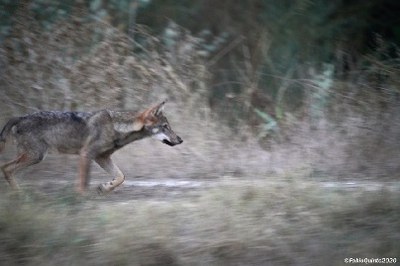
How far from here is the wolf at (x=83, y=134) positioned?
9930mm

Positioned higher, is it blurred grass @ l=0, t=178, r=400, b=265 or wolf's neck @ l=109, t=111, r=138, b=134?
wolf's neck @ l=109, t=111, r=138, b=134

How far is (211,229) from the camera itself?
7770mm

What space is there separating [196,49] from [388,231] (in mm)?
7592

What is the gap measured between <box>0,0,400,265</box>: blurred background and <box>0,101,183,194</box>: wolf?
430 mm

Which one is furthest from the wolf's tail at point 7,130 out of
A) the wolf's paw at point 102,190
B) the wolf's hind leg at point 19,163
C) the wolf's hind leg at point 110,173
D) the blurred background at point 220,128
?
the wolf's paw at point 102,190

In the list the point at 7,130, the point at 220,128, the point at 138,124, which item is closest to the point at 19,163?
the point at 7,130

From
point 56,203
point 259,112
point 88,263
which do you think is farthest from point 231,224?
point 259,112

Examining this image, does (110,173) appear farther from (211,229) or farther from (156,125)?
(211,229)

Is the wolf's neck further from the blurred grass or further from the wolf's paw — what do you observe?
the blurred grass

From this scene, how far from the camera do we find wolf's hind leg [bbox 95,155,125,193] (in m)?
9.89

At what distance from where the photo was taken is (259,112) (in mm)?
13406

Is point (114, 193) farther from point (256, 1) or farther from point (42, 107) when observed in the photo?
point (256, 1)

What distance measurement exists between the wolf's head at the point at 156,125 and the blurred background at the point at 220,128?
0.65m

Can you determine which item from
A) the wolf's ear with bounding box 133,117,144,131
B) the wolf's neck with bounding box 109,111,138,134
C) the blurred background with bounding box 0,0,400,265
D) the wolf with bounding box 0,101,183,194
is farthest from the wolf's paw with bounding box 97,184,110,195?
the wolf's ear with bounding box 133,117,144,131
